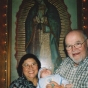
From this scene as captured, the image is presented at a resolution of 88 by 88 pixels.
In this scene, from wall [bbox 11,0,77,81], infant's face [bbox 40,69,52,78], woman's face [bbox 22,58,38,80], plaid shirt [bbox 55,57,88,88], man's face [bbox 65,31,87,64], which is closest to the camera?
plaid shirt [bbox 55,57,88,88]

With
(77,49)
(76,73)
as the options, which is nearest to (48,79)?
(76,73)

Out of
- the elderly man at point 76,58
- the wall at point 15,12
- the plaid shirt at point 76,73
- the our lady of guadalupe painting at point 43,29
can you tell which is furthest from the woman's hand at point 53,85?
the wall at point 15,12

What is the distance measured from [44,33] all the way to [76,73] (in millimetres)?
1819

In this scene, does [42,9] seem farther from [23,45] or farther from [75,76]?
[75,76]

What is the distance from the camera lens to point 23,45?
3.56 meters

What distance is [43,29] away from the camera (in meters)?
3.58

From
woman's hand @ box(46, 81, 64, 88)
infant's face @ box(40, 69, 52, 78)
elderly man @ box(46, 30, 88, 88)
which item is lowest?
woman's hand @ box(46, 81, 64, 88)

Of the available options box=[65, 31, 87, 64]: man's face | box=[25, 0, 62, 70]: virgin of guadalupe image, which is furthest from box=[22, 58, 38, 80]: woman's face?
box=[65, 31, 87, 64]: man's face

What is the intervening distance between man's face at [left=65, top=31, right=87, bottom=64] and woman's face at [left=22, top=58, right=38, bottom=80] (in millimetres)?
907

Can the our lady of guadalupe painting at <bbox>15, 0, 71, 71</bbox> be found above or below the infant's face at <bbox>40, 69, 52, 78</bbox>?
above

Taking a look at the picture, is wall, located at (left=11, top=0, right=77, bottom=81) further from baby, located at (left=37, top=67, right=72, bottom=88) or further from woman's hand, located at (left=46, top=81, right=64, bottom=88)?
woman's hand, located at (left=46, top=81, right=64, bottom=88)

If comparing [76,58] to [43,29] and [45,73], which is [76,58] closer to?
[45,73]

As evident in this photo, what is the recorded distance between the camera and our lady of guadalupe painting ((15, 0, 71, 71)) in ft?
11.6

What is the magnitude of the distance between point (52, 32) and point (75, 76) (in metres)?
1.81
